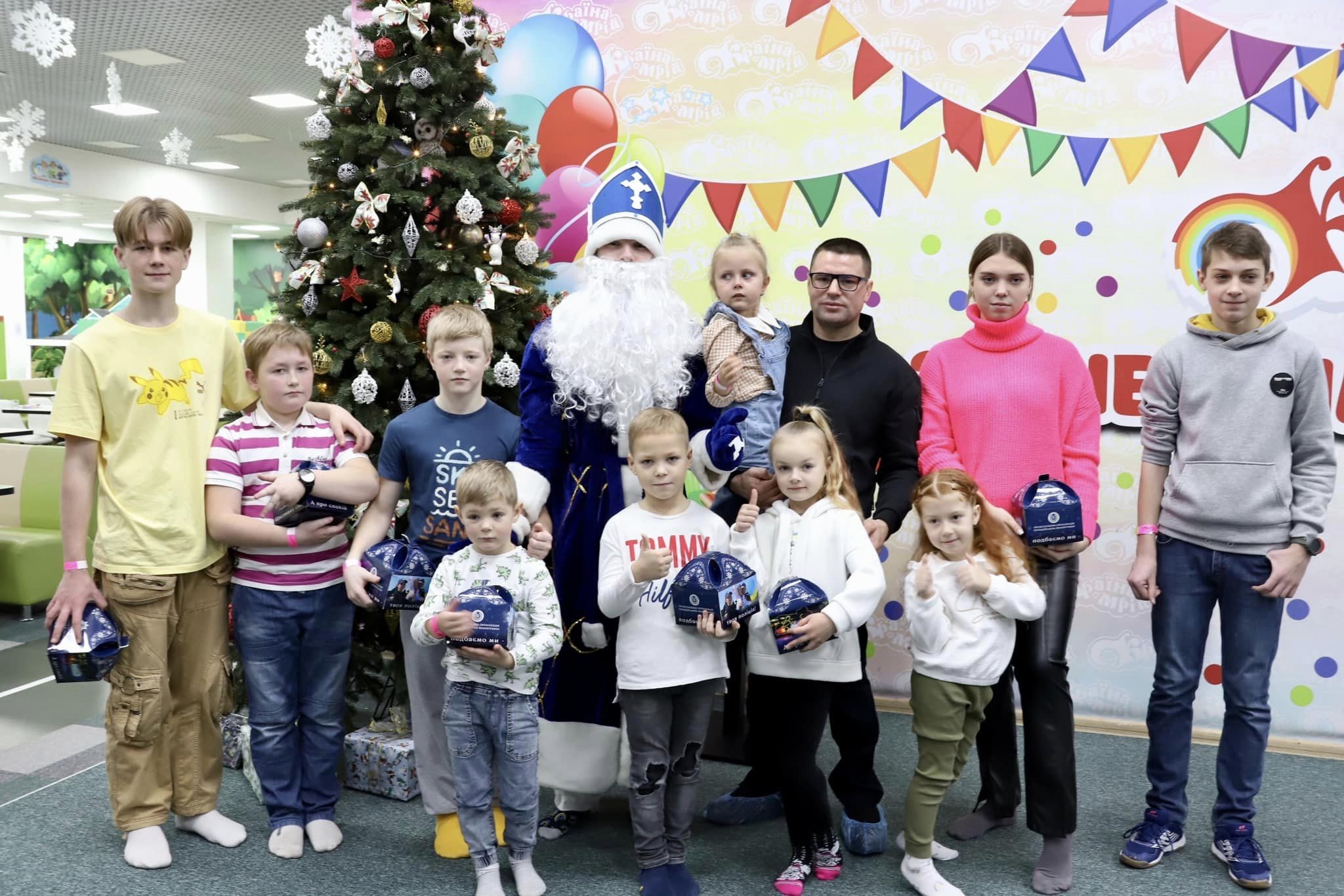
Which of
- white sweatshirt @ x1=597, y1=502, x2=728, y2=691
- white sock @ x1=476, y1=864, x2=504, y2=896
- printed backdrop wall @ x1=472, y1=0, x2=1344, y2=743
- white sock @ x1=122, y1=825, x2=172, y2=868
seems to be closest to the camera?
white sweatshirt @ x1=597, y1=502, x2=728, y2=691

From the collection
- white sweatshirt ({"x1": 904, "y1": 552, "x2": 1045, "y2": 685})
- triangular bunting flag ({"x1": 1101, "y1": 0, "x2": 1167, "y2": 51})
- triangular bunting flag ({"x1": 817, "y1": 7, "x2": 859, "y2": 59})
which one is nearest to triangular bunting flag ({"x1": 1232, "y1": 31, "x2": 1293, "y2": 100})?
triangular bunting flag ({"x1": 1101, "y1": 0, "x2": 1167, "y2": 51})

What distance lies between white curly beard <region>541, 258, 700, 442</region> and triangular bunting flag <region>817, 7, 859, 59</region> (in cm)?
187

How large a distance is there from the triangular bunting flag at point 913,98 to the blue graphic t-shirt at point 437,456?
2308 mm

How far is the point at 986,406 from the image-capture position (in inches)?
111

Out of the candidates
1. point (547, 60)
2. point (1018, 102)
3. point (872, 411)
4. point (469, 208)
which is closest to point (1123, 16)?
point (1018, 102)

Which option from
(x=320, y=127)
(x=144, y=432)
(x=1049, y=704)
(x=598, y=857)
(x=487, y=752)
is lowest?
(x=598, y=857)

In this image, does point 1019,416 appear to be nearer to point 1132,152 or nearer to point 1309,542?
point 1309,542

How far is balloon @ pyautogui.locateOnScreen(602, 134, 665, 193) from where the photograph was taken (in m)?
4.48

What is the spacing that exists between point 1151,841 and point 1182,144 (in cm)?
Result: 262

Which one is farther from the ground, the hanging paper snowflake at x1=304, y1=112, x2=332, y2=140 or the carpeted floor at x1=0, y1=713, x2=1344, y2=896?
the hanging paper snowflake at x1=304, y1=112, x2=332, y2=140

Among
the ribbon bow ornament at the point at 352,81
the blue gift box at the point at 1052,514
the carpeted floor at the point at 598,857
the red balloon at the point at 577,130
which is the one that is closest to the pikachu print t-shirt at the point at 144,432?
the carpeted floor at the point at 598,857

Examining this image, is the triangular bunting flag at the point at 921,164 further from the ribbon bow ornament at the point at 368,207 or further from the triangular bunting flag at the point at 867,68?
the ribbon bow ornament at the point at 368,207

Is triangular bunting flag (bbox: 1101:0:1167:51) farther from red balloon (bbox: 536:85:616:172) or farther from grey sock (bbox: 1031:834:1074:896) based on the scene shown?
grey sock (bbox: 1031:834:1074:896)

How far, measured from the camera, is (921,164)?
13.7ft
